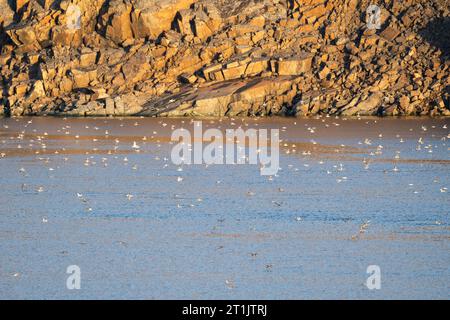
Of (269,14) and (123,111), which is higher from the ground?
(269,14)

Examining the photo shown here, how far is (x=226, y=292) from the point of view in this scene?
60.2ft

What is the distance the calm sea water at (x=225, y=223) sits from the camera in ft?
62.3

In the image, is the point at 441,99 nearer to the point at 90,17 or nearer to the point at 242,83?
the point at 242,83

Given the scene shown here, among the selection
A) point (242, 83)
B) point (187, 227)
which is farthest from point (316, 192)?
point (242, 83)

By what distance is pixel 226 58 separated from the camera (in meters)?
60.9
